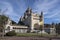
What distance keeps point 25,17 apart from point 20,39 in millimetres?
62983

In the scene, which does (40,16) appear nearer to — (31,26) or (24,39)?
(31,26)

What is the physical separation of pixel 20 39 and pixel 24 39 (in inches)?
23.9

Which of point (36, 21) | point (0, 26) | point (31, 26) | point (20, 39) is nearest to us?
point (20, 39)

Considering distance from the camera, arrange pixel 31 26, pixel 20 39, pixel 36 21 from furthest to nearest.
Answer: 1. pixel 36 21
2. pixel 31 26
3. pixel 20 39

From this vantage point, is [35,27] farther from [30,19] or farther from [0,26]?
[0,26]

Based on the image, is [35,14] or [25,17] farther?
[25,17]

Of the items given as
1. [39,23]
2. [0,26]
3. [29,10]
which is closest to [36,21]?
[39,23]

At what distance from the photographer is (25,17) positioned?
85.8 metres

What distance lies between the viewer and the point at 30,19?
3068 inches

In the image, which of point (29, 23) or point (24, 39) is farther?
point (29, 23)

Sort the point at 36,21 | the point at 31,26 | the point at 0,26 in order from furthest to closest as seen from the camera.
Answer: the point at 36,21 < the point at 31,26 < the point at 0,26

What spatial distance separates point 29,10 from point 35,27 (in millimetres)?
11332

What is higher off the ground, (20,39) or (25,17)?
(25,17)

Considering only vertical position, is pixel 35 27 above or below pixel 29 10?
below
